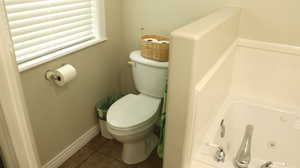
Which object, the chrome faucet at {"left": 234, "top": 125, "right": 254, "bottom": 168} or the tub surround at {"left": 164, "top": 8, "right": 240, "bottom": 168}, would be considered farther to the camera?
the chrome faucet at {"left": 234, "top": 125, "right": 254, "bottom": 168}

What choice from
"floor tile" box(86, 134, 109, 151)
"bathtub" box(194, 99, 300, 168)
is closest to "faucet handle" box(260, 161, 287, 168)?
"bathtub" box(194, 99, 300, 168)

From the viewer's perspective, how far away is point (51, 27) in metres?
1.65

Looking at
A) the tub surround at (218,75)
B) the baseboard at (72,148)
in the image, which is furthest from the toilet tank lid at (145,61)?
the baseboard at (72,148)

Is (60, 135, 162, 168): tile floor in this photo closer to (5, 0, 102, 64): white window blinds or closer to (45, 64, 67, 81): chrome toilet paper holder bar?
(45, 64, 67, 81): chrome toilet paper holder bar

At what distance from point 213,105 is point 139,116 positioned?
1.81 ft

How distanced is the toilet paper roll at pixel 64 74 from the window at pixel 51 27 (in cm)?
9

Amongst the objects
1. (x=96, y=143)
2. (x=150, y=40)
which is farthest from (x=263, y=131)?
(x=96, y=143)

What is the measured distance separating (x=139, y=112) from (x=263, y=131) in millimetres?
953

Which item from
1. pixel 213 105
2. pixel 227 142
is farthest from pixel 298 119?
pixel 213 105

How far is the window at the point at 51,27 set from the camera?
1.46 meters

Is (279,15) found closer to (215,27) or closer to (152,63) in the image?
(215,27)

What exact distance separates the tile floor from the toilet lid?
0.44m

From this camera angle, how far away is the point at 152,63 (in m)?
1.87

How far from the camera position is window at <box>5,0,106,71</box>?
146 cm
